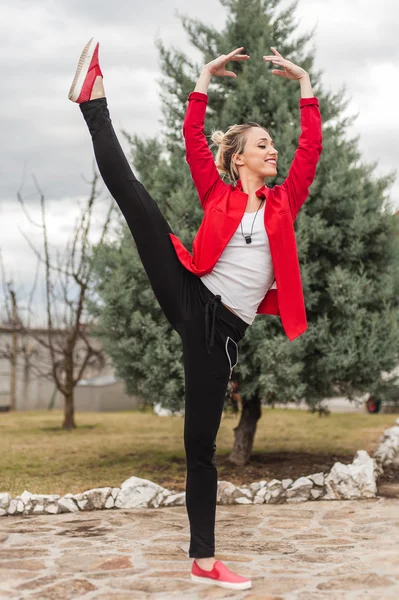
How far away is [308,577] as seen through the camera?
3119 mm

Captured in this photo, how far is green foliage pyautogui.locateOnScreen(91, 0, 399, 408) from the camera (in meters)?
5.66

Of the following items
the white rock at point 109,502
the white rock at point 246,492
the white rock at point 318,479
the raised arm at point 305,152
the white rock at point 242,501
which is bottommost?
the white rock at point 242,501

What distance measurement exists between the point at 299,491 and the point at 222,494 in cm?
58

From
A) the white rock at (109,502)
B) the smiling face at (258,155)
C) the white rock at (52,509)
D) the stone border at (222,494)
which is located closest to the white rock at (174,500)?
the stone border at (222,494)

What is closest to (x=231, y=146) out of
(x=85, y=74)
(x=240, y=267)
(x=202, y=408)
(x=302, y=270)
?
(x=240, y=267)

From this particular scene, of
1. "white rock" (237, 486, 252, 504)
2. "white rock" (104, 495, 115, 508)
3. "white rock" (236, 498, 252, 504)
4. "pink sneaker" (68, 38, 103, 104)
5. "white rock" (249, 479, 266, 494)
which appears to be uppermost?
"pink sneaker" (68, 38, 103, 104)

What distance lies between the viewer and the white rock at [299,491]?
16.4 ft

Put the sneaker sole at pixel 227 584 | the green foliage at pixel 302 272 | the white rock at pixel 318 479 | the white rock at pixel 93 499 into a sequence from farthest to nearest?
the green foliage at pixel 302 272 < the white rock at pixel 318 479 < the white rock at pixel 93 499 < the sneaker sole at pixel 227 584

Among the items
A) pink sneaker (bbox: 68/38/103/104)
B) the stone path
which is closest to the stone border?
the stone path

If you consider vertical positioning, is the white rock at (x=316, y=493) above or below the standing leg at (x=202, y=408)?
below

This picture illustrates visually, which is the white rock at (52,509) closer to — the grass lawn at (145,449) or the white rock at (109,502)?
the white rock at (109,502)

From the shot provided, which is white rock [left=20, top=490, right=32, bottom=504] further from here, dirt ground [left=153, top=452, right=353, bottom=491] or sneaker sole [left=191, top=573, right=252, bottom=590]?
sneaker sole [left=191, top=573, right=252, bottom=590]

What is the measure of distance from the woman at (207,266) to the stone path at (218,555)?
27cm

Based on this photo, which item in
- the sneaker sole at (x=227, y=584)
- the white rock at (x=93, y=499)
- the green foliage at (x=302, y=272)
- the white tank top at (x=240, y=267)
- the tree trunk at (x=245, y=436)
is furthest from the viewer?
the tree trunk at (x=245, y=436)
